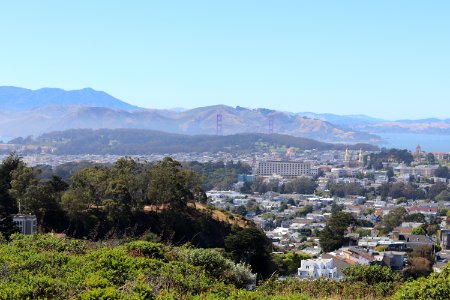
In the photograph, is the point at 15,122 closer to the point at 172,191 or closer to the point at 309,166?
the point at 309,166

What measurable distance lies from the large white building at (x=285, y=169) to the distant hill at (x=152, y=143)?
27.3 meters

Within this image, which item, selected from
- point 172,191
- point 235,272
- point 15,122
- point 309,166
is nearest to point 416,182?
point 309,166

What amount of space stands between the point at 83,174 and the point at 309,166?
53445 millimetres

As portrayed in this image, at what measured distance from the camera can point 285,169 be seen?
67312mm

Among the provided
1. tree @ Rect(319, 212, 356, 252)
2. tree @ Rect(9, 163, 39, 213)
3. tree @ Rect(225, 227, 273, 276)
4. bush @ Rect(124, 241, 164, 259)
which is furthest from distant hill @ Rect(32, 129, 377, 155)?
bush @ Rect(124, 241, 164, 259)

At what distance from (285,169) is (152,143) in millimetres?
36886

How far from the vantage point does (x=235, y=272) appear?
290 inches

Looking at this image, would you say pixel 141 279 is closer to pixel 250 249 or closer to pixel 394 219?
pixel 250 249

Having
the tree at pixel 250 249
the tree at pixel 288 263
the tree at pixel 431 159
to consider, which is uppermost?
the tree at pixel 250 249

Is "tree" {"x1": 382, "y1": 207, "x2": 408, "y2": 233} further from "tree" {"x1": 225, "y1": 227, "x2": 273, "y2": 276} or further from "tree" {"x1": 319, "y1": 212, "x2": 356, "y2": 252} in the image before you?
"tree" {"x1": 225, "y1": 227, "x2": 273, "y2": 276}

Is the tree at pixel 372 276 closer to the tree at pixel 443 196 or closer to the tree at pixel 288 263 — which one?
the tree at pixel 288 263

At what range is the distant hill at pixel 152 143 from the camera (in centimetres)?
9494

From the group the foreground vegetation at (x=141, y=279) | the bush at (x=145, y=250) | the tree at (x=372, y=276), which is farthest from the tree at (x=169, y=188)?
the bush at (x=145, y=250)

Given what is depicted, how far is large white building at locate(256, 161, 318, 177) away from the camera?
66.2 metres
